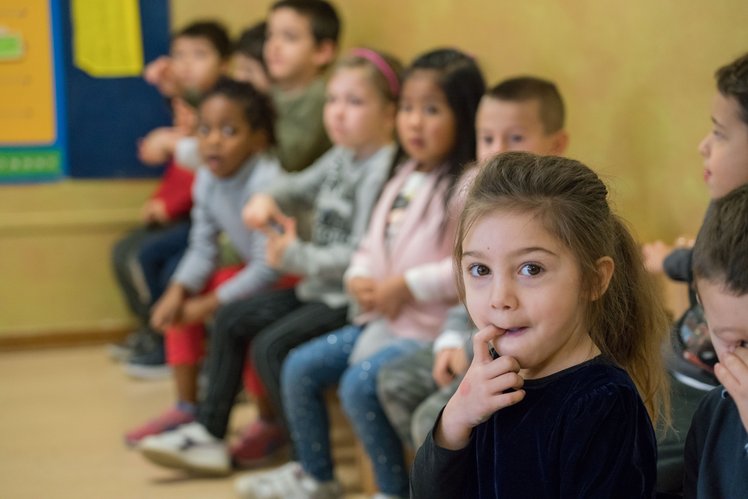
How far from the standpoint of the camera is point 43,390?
13.0 feet

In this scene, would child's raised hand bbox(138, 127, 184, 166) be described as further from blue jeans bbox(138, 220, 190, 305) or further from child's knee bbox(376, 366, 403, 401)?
child's knee bbox(376, 366, 403, 401)

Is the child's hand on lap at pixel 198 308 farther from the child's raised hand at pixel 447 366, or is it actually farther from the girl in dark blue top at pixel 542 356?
the girl in dark blue top at pixel 542 356

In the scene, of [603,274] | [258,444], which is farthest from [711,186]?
[258,444]

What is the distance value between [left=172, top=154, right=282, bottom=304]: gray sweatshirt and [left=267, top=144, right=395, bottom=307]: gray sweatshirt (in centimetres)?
32

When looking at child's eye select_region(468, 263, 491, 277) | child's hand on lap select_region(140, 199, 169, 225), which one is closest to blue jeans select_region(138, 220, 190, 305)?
child's hand on lap select_region(140, 199, 169, 225)

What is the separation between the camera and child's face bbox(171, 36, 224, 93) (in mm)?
4348

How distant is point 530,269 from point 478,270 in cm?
7

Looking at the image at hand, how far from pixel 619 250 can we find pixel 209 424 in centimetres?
188

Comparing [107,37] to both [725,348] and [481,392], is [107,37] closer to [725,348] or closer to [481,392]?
[481,392]

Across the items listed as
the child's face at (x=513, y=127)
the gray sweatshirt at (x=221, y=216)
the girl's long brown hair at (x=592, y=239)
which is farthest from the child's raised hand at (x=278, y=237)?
the girl's long brown hair at (x=592, y=239)

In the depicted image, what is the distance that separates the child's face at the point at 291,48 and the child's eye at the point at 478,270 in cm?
240

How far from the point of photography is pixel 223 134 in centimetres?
337

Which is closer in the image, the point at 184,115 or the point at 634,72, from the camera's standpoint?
the point at 634,72

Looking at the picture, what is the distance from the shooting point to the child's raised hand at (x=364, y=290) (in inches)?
104
